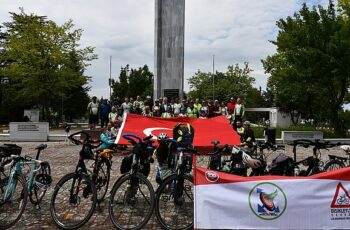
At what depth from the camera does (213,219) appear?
5.15m

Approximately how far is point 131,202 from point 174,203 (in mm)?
649

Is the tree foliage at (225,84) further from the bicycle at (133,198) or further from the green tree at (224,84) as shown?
the bicycle at (133,198)

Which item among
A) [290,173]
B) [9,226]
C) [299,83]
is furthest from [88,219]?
[299,83]

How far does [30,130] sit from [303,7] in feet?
57.6

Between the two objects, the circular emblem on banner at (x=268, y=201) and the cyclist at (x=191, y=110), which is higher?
the cyclist at (x=191, y=110)

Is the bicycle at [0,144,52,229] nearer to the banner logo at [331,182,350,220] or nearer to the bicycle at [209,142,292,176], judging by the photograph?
the bicycle at [209,142,292,176]

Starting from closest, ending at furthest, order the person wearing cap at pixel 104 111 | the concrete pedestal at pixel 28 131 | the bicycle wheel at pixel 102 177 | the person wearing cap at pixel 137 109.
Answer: the bicycle wheel at pixel 102 177
the person wearing cap at pixel 137 109
the person wearing cap at pixel 104 111
the concrete pedestal at pixel 28 131

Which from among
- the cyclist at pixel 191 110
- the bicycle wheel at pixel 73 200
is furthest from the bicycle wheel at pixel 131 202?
the cyclist at pixel 191 110

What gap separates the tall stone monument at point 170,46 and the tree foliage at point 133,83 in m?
32.9

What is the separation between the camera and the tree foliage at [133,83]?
Answer: 64062mm

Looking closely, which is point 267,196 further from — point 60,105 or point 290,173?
point 60,105

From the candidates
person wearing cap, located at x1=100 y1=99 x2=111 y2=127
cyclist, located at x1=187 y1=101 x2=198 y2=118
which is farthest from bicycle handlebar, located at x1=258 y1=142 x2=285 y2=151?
person wearing cap, located at x1=100 y1=99 x2=111 y2=127

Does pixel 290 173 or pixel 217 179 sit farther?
pixel 290 173

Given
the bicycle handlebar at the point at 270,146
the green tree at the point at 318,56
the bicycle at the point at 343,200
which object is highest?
the green tree at the point at 318,56
